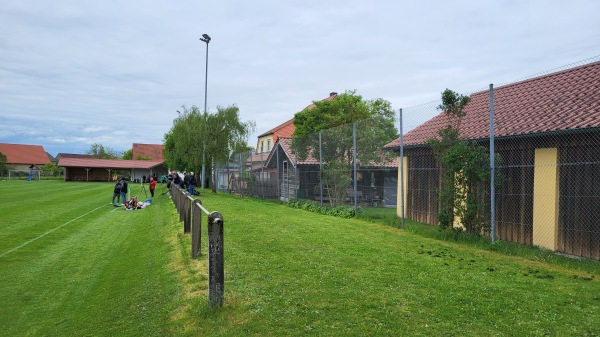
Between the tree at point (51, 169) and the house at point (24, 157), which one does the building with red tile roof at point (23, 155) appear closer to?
the house at point (24, 157)

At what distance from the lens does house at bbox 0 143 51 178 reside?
273 ft

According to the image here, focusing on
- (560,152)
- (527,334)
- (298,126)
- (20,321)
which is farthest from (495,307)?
(298,126)

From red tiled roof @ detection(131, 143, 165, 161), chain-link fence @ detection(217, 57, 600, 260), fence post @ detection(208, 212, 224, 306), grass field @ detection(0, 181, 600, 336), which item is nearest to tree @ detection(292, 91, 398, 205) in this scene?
chain-link fence @ detection(217, 57, 600, 260)

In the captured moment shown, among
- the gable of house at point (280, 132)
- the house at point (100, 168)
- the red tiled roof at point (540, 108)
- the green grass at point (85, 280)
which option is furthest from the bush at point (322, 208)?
the house at point (100, 168)

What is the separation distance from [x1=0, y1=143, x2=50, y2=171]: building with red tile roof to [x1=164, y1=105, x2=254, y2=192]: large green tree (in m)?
64.4

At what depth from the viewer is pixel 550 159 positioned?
9.18 meters

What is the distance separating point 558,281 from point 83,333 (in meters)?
6.20

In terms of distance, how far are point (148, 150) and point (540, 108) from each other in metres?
90.7

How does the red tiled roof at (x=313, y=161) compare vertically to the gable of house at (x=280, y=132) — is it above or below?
below

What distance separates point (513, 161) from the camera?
10.2 metres

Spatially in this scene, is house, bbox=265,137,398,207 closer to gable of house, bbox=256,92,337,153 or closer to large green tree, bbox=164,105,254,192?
large green tree, bbox=164,105,254,192

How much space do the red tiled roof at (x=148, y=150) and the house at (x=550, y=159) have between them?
283 feet

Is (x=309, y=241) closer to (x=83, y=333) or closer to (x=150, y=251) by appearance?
(x=150, y=251)

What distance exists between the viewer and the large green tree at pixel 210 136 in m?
30.1
